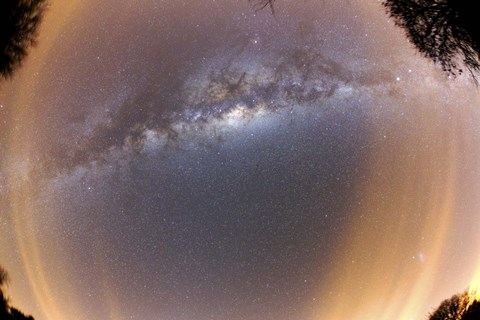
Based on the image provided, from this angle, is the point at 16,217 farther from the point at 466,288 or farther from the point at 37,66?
the point at 466,288

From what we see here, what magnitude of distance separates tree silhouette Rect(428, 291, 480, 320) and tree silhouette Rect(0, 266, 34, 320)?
10011mm

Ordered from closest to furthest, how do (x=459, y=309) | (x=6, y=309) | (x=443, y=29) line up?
(x=6, y=309)
(x=443, y=29)
(x=459, y=309)

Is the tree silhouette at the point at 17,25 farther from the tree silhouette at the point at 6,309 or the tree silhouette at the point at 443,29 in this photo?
the tree silhouette at the point at 443,29

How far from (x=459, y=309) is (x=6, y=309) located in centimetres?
1123

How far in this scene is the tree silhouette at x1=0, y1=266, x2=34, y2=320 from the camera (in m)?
8.95

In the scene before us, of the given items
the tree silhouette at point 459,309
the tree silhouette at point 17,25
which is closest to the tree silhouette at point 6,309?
the tree silhouette at point 17,25

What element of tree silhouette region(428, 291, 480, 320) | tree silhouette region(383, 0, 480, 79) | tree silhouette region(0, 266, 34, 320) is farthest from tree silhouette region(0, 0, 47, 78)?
tree silhouette region(428, 291, 480, 320)

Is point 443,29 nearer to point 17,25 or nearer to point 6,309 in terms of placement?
point 17,25

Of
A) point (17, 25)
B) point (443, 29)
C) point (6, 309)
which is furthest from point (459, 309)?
point (17, 25)

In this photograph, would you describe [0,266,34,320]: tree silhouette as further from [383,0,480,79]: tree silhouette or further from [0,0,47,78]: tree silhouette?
[383,0,480,79]: tree silhouette

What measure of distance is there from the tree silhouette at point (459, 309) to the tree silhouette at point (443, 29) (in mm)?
5624

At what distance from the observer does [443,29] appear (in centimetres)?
947

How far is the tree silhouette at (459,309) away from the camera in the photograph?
994 centimetres

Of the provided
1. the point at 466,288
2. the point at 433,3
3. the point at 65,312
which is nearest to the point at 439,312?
the point at 466,288
